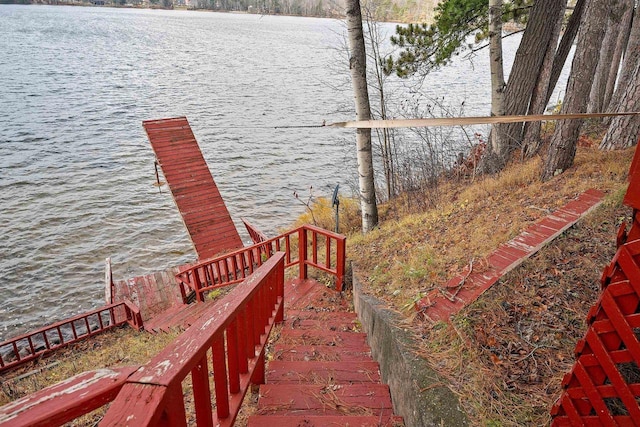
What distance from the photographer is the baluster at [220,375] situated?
6.29ft

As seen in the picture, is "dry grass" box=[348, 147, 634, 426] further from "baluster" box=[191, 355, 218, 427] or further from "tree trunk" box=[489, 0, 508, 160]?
"tree trunk" box=[489, 0, 508, 160]

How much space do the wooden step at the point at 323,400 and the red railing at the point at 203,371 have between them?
0.86 ft

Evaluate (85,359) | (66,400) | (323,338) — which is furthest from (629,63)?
(85,359)

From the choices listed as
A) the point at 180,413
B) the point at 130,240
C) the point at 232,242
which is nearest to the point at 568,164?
the point at 180,413

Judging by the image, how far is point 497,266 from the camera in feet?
13.1

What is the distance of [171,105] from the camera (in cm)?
2725

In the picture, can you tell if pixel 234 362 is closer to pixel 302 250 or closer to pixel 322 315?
pixel 322 315

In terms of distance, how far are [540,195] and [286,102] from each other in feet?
76.9

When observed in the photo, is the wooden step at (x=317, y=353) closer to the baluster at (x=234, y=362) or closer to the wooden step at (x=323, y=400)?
the wooden step at (x=323, y=400)

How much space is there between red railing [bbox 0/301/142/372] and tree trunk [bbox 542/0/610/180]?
8.99m

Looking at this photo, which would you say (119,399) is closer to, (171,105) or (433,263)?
(433,263)

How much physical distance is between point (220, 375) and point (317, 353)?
2132 mm

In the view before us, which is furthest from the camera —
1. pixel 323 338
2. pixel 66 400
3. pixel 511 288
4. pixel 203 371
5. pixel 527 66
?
pixel 527 66

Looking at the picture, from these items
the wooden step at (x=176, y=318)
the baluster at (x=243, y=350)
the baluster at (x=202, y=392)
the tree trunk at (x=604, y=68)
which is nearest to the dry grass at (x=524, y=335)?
the baluster at (x=243, y=350)
